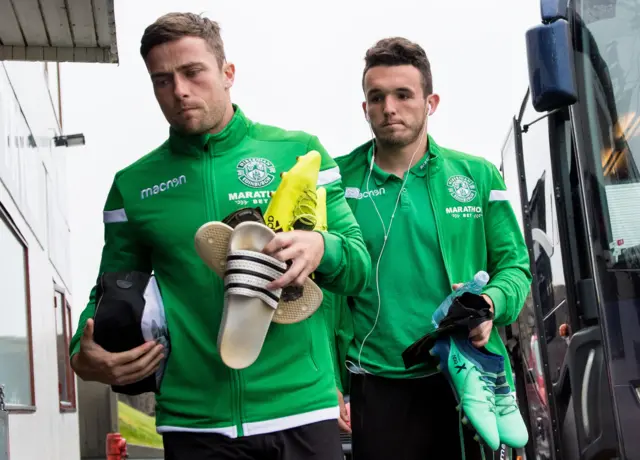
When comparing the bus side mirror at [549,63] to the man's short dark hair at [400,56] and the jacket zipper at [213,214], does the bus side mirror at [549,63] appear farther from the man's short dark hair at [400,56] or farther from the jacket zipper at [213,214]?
the jacket zipper at [213,214]

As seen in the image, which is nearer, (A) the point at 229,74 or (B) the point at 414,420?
(A) the point at 229,74

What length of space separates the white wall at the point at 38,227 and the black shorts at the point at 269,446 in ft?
21.1

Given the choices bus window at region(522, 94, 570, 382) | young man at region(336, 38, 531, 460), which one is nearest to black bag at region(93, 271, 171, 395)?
young man at region(336, 38, 531, 460)

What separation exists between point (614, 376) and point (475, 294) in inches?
59.6

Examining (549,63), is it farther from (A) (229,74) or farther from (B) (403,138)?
(A) (229,74)

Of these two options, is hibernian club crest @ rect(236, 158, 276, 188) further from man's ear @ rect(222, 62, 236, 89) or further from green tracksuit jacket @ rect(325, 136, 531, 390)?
green tracksuit jacket @ rect(325, 136, 531, 390)

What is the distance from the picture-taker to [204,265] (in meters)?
3.26

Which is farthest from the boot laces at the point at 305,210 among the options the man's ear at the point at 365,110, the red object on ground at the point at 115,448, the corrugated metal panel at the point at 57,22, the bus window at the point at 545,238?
the red object on ground at the point at 115,448

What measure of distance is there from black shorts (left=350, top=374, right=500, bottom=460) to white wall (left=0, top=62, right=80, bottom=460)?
5.43 meters

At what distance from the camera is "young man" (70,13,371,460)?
3.15 m

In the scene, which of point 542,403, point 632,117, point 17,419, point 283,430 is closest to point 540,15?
point 632,117

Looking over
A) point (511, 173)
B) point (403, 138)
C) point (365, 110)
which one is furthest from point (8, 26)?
point (511, 173)

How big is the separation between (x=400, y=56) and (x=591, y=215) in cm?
171

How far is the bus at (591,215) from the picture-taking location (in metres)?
5.50
